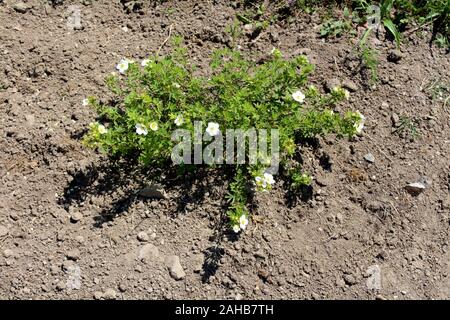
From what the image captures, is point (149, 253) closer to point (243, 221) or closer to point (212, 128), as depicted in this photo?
point (243, 221)

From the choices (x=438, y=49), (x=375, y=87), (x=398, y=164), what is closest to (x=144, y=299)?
(x=398, y=164)

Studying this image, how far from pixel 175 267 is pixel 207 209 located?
18.4 inches

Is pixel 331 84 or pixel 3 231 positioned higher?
pixel 331 84

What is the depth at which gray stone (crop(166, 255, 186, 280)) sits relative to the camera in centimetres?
380

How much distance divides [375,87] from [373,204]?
0.99 metres

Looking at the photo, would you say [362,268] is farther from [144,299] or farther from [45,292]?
[45,292]

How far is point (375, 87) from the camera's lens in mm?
4414

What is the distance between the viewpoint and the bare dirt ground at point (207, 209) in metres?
3.83

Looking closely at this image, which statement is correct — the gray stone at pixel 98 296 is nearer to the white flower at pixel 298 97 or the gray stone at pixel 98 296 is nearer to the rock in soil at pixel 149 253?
the rock in soil at pixel 149 253

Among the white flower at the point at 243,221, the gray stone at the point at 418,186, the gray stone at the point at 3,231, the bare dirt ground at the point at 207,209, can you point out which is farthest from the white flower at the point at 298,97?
the gray stone at the point at 3,231

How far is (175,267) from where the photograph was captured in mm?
3822

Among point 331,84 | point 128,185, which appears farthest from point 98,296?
point 331,84

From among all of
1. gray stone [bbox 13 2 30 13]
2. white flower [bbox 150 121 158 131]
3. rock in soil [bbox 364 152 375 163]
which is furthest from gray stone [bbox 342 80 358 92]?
gray stone [bbox 13 2 30 13]

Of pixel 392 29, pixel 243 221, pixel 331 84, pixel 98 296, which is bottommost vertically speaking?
pixel 98 296
